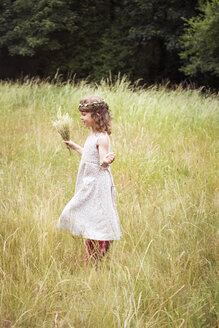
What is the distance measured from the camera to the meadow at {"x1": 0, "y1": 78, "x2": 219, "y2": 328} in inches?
67.2

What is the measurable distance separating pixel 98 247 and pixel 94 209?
25 centimetres

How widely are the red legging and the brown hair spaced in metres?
0.75

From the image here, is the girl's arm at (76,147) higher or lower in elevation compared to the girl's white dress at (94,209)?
higher

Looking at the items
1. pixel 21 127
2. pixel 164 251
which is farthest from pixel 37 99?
pixel 164 251

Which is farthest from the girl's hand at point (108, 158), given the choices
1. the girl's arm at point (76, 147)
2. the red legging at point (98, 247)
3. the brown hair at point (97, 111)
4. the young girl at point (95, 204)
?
the red legging at point (98, 247)

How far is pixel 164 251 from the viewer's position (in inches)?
85.0

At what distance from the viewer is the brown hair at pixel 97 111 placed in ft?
7.89

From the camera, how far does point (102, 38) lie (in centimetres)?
1675

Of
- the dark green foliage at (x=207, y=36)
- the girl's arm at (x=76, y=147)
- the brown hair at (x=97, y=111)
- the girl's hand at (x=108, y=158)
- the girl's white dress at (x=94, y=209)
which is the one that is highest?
the dark green foliage at (x=207, y=36)

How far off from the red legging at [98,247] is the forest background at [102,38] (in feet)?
37.7

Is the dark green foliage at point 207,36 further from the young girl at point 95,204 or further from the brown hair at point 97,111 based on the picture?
the young girl at point 95,204

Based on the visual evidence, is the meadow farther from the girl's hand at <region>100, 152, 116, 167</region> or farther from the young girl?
the girl's hand at <region>100, 152, 116, 167</region>

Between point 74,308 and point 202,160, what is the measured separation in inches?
106

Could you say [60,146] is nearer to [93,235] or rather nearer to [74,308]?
[93,235]
